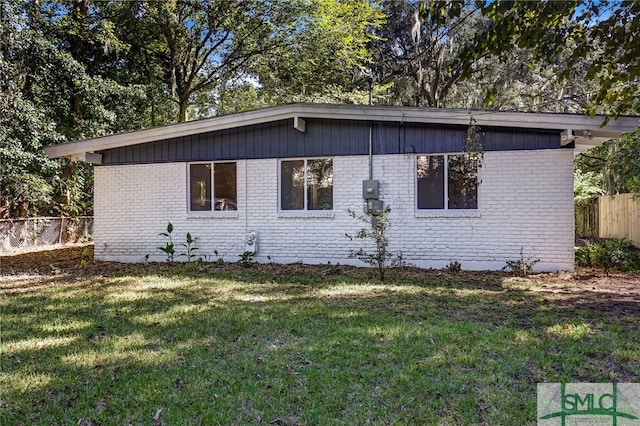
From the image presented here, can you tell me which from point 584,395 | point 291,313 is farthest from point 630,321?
point 291,313

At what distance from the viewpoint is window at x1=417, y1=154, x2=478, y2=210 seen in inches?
332

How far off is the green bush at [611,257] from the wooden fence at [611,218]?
3506 mm

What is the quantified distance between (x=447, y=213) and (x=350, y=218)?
2.03 meters

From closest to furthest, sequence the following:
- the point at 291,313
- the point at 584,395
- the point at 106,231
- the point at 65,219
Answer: the point at 584,395 → the point at 291,313 → the point at 106,231 → the point at 65,219

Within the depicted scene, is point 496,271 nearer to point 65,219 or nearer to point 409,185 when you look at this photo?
point 409,185

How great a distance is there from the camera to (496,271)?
8.23 metres

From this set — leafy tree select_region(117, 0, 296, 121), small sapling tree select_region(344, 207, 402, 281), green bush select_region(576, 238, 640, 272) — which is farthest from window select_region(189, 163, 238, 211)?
green bush select_region(576, 238, 640, 272)

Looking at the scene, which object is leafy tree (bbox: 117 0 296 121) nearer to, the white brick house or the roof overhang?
the roof overhang

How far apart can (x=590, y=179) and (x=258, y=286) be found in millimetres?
18434

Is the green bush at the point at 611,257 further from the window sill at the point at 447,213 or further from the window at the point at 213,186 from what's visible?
the window at the point at 213,186

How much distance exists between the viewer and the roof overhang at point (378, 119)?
7.38m

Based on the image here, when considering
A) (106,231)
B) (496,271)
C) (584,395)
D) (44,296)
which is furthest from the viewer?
(106,231)

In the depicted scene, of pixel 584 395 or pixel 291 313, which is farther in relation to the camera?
pixel 291 313

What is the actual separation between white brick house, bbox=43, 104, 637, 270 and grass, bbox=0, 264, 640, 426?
2.04m
